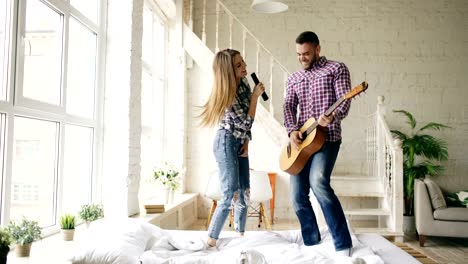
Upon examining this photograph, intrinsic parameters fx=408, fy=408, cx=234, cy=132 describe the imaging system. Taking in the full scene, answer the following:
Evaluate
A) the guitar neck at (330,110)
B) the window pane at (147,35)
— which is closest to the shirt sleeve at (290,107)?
the guitar neck at (330,110)

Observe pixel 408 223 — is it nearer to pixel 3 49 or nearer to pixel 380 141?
pixel 380 141

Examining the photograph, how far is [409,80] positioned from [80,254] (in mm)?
5345

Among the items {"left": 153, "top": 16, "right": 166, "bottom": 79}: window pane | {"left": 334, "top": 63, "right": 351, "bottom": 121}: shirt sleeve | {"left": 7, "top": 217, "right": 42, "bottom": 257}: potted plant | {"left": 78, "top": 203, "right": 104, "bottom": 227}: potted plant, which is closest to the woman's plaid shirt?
{"left": 334, "top": 63, "right": 351, "bottom": 121}: shirt sleeve

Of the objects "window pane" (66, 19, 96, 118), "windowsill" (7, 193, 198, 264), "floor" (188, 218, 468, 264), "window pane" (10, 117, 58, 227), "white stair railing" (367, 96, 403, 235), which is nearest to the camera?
"windowsill" (7, 193, 198, 264)

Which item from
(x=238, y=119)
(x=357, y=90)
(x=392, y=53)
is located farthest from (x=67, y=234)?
(x=392, y=53)

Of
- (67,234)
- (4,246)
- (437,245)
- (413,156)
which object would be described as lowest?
(437,245)

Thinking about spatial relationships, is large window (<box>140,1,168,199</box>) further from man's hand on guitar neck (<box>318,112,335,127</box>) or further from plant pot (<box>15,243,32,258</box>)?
man's hand on guitar neck (<box>318,112,335,127</box>)

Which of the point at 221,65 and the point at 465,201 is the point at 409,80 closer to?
the point at 465,201

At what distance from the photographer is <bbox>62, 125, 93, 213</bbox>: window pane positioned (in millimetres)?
2879

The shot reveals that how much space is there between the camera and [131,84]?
329 centimetres

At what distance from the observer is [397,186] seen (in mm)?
4410

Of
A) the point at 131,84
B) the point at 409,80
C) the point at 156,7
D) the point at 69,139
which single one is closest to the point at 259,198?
the point at 131,84

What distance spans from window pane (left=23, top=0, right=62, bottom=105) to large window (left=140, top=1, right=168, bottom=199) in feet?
5.69

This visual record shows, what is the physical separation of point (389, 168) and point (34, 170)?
146 inches
